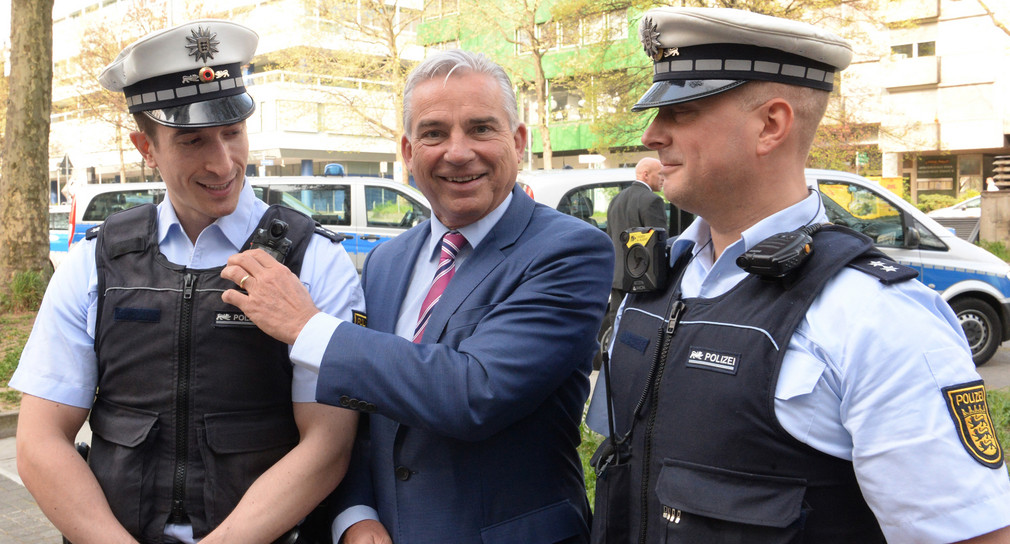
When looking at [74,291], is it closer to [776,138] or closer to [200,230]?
[200,230]

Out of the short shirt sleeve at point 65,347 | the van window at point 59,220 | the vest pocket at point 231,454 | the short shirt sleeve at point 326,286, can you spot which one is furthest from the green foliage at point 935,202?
the short shirt sleeve at point 65,347

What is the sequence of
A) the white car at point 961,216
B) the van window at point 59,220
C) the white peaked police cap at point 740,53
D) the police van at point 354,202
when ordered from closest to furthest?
the white peaked police cap at point 740,53 → the police van at point 354,202 → the van window at point 59,220 → the white car at point 961,216

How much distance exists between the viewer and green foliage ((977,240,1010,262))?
16.7 meters

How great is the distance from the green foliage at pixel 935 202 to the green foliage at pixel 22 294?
108ft

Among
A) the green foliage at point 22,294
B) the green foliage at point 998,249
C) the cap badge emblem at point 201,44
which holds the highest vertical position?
the cap badge emblem at point 201,44

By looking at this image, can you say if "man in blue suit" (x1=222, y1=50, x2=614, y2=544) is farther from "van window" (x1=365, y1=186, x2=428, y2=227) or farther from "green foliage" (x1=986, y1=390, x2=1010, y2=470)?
"van window" (x1=365, y1=186, x2=428, y2=227)

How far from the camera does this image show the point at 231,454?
2070 millimetres

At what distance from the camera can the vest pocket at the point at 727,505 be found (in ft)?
4.96

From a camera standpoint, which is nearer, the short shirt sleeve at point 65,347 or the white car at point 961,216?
the short shirt sleeve at point 65,347

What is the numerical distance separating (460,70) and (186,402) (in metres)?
1.06

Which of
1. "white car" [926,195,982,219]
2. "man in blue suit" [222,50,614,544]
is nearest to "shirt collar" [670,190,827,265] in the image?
"man in blue suit" [222,50,614,544]

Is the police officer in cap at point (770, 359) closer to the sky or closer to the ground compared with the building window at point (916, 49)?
closer to the ground

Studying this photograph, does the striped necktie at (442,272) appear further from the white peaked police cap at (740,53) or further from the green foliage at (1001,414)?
the green foliage at (1001,414)

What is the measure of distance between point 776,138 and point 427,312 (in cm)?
95
